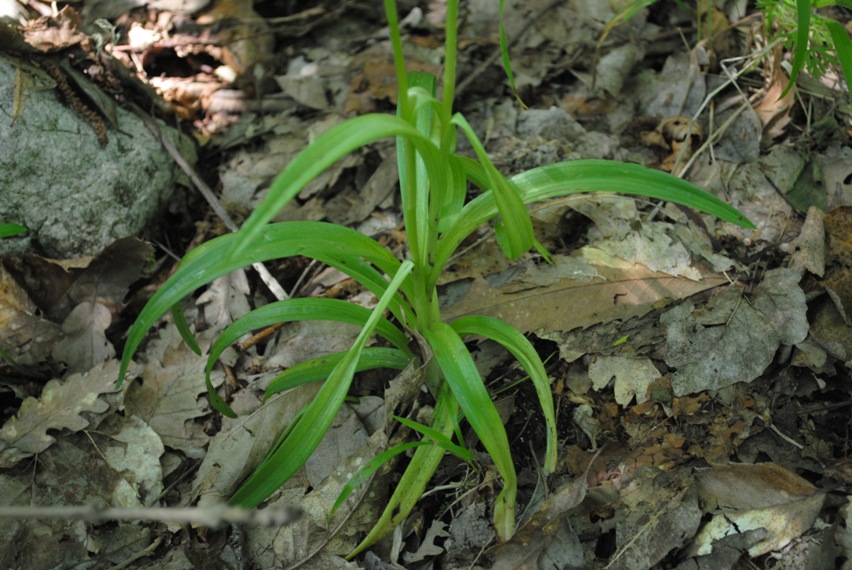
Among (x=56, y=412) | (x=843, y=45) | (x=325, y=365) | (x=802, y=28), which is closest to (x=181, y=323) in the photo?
(x=325, y=365)

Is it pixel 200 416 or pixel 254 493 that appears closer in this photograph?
pixel 254 493

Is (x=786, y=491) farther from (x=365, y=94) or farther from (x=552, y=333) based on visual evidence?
(x=365, y=94)

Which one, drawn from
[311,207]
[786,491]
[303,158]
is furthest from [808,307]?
[311,207]

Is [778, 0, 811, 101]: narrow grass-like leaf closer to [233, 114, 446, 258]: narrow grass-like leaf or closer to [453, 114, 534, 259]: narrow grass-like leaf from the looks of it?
[453, 114, 534, 259]: narrow grass-like leaf

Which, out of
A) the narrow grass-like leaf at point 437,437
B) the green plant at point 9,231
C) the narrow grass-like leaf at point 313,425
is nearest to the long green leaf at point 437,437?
the narrow grass-like leaf at point 437,437

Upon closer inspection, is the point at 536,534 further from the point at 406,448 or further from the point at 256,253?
the point at 256,253
